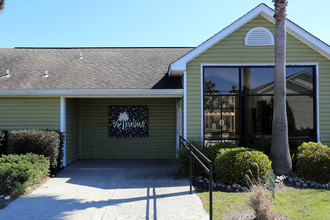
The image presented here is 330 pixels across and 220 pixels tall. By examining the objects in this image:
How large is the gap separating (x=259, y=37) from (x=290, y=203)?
512 cm

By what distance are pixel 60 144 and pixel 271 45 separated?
7.21 metres

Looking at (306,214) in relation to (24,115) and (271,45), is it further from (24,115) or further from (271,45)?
Result: (24,115)

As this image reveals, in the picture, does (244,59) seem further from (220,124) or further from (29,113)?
(29,113)

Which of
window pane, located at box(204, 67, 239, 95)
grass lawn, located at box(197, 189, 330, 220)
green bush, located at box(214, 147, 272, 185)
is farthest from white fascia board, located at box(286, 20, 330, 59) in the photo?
grass lawn, located at box(197, 189, 330, 220)

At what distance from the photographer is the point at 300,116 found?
8758 millimetres

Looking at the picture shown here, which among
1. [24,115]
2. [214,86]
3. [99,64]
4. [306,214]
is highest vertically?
[99,64]

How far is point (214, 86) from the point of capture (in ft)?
28.5

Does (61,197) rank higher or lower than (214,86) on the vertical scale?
lower

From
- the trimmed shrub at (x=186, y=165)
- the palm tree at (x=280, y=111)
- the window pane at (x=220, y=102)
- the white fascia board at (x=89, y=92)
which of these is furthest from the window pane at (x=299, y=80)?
the trimmed shrub at (x=186, y=165)

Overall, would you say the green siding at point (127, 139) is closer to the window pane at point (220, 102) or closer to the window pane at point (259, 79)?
the window pane at point (220, 102)

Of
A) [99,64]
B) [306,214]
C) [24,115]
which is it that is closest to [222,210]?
[306,214]

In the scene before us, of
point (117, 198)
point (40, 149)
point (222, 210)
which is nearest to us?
point (222, 210)

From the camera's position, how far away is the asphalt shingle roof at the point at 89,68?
30.4 feet

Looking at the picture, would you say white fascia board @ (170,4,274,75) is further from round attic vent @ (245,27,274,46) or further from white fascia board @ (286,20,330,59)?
white fascia board @ (286,20,330,59)
